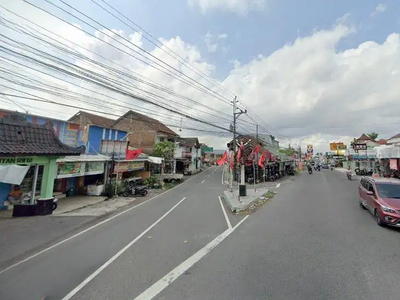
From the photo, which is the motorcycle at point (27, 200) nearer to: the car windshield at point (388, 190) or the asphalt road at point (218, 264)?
the asphalt road at point (218, 264)

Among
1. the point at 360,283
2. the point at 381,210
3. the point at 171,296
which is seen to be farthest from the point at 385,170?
the point at 171,296

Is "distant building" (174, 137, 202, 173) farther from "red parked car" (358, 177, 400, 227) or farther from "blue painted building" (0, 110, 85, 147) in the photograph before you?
"red parked car" (358, 177, 400, 227)

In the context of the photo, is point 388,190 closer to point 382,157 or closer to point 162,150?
point 382,157

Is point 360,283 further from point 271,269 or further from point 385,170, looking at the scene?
point 385,170

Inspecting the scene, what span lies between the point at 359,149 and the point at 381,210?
3652 centimetres

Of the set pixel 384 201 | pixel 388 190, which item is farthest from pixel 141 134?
pixel 384 201

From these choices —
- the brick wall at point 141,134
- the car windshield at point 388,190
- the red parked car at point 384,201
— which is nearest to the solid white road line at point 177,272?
the red parked car at point 384,201

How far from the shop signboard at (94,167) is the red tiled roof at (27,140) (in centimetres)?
431

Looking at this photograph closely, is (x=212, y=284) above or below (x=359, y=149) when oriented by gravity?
below

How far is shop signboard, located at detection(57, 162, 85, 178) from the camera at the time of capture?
505 inches

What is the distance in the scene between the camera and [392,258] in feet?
17.3

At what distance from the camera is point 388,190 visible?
8953 mm

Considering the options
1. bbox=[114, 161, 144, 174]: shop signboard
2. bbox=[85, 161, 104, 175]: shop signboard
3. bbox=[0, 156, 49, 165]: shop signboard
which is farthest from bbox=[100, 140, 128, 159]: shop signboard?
bbox=[0, 156, 49, 165]: shop signboard

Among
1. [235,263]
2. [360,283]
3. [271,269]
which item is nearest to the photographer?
[360,283]
